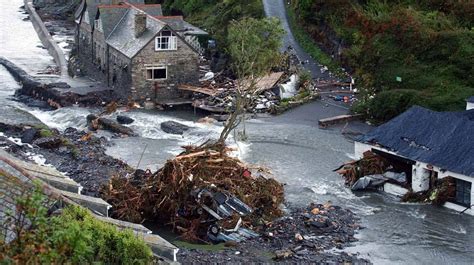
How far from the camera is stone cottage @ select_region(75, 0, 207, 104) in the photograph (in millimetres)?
52812

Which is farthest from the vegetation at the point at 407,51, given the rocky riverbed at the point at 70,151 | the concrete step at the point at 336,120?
the rocky riverbed at the point at 70,151

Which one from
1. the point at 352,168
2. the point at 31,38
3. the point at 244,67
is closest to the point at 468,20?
the point at 244,67

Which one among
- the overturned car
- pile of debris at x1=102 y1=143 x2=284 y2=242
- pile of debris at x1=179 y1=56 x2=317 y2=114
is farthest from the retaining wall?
the overturned car

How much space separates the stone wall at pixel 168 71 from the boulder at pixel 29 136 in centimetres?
909

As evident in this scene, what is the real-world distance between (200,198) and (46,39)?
157 feet

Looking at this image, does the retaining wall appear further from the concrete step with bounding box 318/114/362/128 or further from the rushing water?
the concrete step with bounding box 318/114/362/128

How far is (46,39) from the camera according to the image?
76438 mm

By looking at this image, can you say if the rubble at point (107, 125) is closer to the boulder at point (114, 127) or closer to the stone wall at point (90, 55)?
the boulder at point (114, 127)

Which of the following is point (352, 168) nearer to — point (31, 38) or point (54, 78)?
point (54, 78)

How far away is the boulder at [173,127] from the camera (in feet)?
155

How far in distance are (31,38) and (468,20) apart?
135 ft

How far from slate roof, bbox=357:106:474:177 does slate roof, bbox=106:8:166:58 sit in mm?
18366

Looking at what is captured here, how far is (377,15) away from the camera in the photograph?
61562mm

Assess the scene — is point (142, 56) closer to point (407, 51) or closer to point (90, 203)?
point (407, 51)
